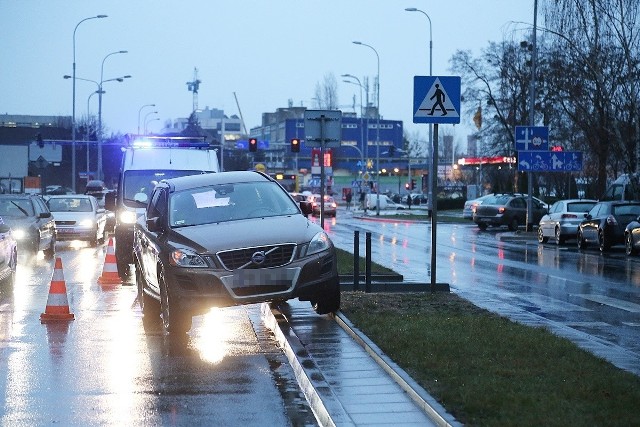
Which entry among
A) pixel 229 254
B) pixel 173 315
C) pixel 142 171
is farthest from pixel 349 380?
pixel 142 171

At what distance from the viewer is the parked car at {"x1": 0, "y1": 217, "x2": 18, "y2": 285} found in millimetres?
18938

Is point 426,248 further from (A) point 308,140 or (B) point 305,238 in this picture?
(B) point 305,238

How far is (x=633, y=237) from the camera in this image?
31344 mm

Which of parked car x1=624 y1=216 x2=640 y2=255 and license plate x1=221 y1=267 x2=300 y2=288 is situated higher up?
license plate x1=221 y1=267 x2=300 y2=288

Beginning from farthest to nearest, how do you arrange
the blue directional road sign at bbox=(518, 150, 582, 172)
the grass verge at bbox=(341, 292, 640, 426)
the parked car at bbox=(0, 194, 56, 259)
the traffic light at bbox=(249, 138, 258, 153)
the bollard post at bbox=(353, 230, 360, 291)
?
the traffic light at bbox=(249, 138, 258, 153) → the blue directional road sign at bbox=(518, 150, 582, 172) → the parked car at bbox=(0, 194, 56, 259) → the bollard post at bbox=(353, 230, 360, 291) → the grass verge at bbox=(341, 292, 640, 426)

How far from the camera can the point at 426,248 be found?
34.5 m

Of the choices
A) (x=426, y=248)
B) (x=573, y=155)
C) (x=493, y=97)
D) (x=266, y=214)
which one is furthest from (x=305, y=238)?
(x=493, y=97)

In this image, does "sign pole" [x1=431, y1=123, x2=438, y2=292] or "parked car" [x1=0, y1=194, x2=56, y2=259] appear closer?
"sign pole" [x1=431, y1=123, x2=438, y2=292]

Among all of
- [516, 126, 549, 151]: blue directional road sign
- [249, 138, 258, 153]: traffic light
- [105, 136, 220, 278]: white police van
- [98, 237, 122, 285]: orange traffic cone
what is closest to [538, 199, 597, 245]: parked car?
[516, 126, 549, 151]: blue directional road sign

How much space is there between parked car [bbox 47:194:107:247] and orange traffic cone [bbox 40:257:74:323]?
70.3 ft

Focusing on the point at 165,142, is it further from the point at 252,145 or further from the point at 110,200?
the point at 252,145

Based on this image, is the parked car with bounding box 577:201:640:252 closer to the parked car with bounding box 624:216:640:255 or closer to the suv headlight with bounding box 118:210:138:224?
the parked car with bounding box 624:216:640:255

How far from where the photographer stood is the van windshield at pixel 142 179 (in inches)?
964

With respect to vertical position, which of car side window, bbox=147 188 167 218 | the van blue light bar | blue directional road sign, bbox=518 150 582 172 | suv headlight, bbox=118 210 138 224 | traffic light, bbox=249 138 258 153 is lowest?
suv headlight, bbox=118 210 138 224
